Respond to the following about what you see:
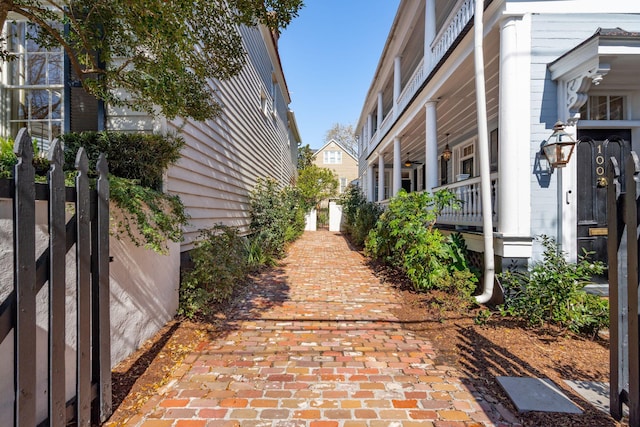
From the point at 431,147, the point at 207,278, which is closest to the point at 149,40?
the point at 207,278

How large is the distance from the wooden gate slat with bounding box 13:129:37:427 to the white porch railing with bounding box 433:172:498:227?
5.00 meters

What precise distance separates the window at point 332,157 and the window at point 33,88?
96.4 feet

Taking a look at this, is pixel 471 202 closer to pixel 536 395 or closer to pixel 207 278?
pixel 536 395

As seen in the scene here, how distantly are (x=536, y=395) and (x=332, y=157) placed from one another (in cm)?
3198

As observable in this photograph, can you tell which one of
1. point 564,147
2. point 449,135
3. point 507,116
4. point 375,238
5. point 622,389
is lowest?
point 622,389

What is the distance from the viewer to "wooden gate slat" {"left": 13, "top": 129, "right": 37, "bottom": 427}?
149 centimetres

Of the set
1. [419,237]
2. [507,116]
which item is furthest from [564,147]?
[419,237]

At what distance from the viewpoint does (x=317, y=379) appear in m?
2.68

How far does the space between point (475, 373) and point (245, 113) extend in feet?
23.1

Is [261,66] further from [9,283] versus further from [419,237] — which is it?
[9,283]

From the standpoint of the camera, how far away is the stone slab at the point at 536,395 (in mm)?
2275

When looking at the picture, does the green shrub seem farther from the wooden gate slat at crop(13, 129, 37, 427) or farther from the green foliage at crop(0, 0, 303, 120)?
the wooden gate slat at crop(13, 129, 37, 427)

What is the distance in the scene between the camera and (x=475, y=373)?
2.78 meters

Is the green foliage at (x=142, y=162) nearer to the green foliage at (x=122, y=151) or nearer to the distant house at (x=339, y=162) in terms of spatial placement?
the green foliage at (x=122, y=151)
